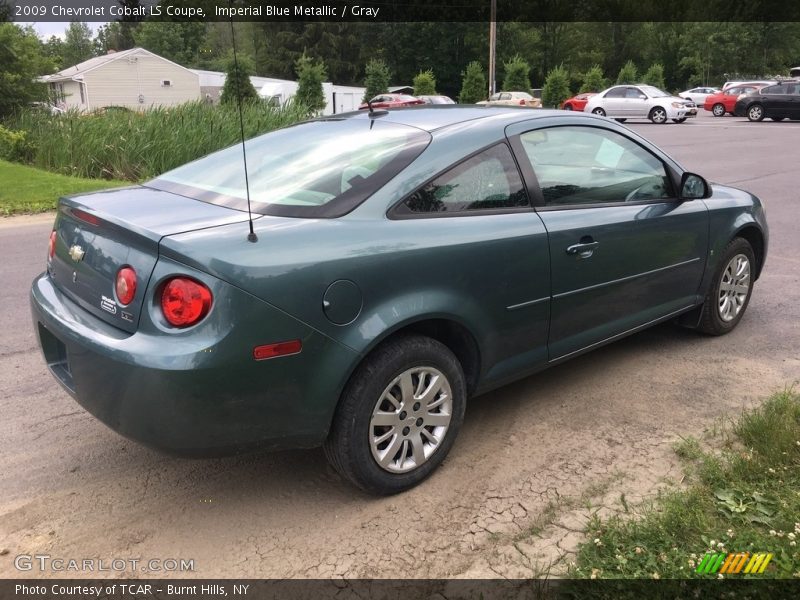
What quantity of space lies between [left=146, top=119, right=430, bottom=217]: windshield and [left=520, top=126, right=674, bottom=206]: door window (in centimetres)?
70

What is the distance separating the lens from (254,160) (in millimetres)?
3529

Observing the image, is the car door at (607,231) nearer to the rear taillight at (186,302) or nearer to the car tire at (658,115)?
the rear taillight at (186,302)

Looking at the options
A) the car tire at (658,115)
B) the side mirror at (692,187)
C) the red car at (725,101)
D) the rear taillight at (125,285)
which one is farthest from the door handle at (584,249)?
the red car at (725,101)

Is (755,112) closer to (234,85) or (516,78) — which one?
(516,78)

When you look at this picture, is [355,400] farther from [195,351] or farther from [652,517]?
[652,517]

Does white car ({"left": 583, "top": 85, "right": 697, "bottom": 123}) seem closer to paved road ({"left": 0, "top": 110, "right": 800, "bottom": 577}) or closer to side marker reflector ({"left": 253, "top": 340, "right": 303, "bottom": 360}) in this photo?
paved road ({"left": 0, "top": 110, "right": 800, "bottom": 577})

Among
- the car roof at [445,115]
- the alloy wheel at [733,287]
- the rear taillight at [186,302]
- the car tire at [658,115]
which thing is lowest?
the car tire at [658,115]

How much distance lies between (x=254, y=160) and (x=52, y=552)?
6.44ft

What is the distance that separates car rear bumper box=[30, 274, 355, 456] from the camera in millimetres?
2434

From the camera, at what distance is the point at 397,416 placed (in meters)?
2.91

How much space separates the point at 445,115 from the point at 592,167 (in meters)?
0.91

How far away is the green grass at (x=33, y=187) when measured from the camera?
33.8 feet

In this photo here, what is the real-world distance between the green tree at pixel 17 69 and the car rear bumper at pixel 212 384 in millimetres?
20043

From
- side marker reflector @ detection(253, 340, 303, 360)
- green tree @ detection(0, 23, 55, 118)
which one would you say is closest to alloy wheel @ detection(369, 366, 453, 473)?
side marker reflector @ detection(253, 340, 303, 360)
